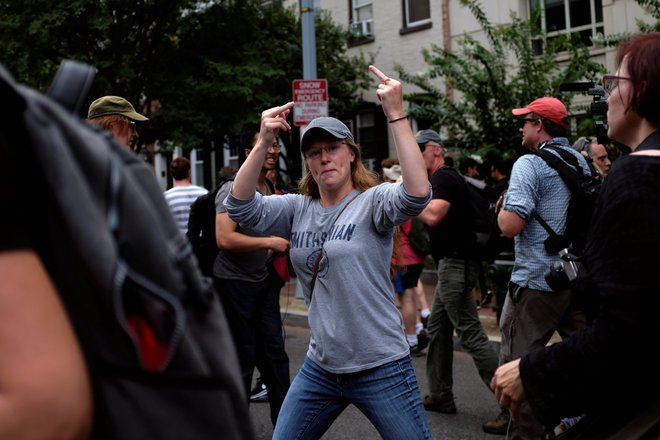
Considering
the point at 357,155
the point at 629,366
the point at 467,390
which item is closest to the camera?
the point at 629,366

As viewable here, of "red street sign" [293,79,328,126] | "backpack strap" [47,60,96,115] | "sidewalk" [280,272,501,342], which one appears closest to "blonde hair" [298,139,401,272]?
"backpack strap" [47,60,96,115]

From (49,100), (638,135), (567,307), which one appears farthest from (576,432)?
(567,307)

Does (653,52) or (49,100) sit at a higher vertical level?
(653,52)

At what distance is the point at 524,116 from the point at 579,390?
10.1 feet

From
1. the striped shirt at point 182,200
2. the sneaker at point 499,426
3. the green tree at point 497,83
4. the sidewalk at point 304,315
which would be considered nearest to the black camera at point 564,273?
the sneaker at point 499,426

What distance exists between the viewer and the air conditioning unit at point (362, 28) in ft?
60.1

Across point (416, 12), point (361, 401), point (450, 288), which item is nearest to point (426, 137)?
point (450, 288)

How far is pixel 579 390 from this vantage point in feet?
6.11

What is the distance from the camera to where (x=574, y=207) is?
14.0 feet

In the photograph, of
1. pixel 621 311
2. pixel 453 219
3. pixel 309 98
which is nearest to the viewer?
pixel 621 311

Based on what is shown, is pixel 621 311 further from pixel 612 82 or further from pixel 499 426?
pixel 499 426

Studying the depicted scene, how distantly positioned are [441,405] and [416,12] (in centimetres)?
1330

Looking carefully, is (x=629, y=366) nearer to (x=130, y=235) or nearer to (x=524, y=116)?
(x=130, y=235)

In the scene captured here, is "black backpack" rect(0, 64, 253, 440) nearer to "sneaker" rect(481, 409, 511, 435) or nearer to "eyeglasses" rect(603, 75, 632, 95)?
"eyeglasses" rect(603, 75, 632, 95)
